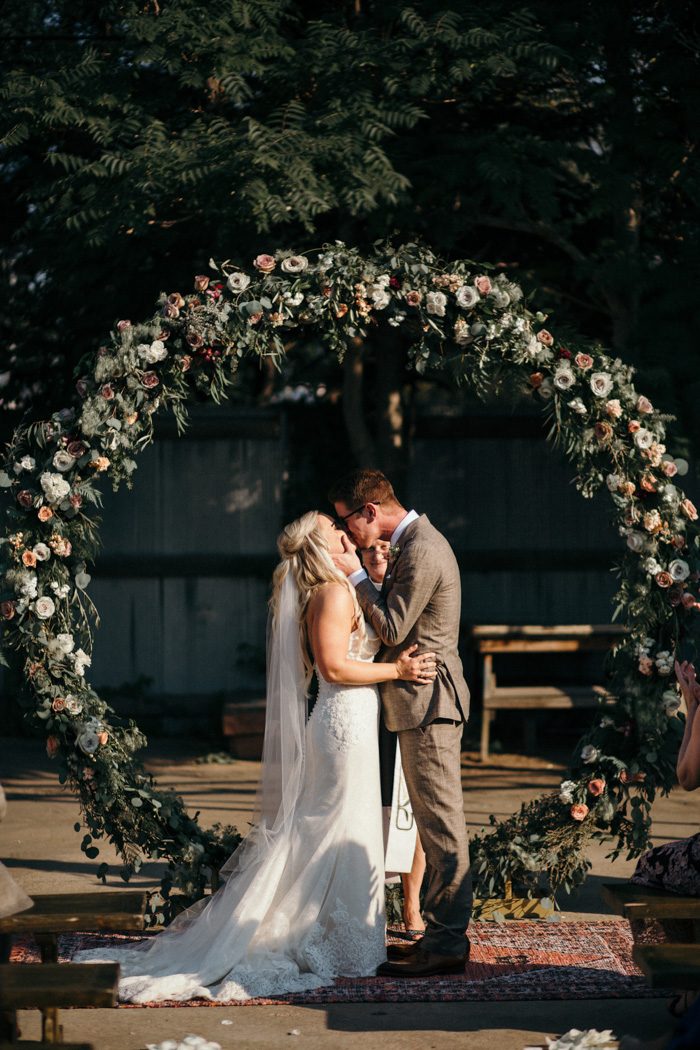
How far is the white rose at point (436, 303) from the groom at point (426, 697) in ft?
2.96

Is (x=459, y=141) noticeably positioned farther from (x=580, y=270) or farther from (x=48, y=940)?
(x=48, y=940)

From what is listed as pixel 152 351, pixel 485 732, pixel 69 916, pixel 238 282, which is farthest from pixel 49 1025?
pixel 485 732

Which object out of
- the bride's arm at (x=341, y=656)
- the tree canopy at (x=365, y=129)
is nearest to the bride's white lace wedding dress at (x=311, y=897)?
the bride's arm at (x=341, y=656)

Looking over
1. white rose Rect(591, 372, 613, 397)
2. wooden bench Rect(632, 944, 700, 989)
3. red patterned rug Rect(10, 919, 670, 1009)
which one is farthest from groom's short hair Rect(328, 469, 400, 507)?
wooden bench Rect(632, 944, 700, 989)

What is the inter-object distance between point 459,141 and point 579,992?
19.1 feet

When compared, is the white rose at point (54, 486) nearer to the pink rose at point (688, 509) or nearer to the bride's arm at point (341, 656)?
the bride's arm at point (341, 656)

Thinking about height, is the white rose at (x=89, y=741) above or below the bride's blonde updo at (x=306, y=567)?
below

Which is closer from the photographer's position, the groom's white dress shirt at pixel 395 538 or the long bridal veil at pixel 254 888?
the long bridal veil at pixel 254 888

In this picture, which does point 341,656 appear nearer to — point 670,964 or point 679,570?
point 679,570

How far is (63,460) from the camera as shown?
620 cm

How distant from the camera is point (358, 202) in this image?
26.6 ft

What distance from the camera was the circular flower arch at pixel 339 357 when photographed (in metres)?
6.21

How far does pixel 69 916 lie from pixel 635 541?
10.6 feet

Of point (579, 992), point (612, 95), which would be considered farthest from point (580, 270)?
point (579, 992)
